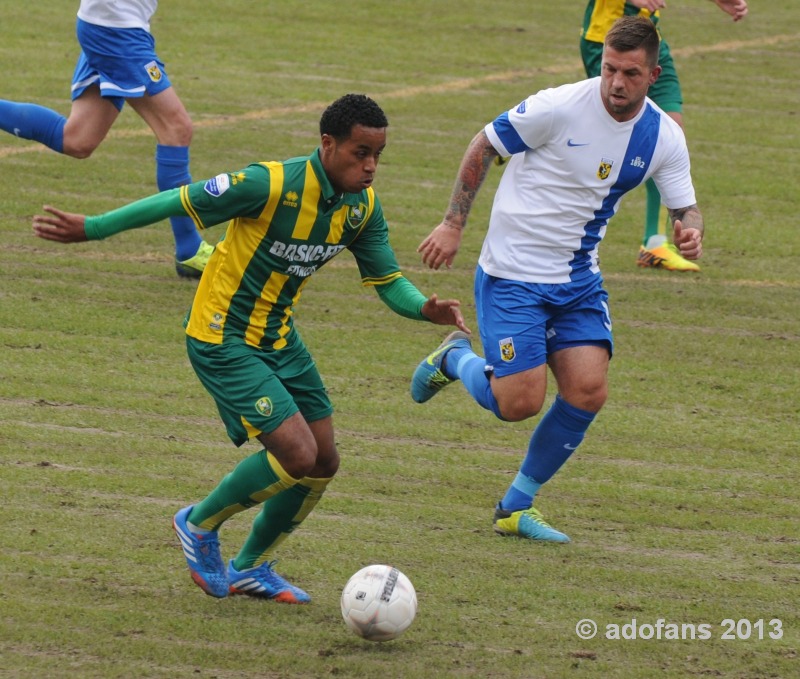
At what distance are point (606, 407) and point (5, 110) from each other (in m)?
4.14

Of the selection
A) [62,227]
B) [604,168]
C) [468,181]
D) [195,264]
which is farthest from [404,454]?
[195,264]

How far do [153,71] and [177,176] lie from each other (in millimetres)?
666

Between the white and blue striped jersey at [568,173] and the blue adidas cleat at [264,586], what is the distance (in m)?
1.69

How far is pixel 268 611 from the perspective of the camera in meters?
4.95

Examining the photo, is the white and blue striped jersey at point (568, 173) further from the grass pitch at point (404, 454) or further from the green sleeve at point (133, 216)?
the green sleeve at point (133, 216)

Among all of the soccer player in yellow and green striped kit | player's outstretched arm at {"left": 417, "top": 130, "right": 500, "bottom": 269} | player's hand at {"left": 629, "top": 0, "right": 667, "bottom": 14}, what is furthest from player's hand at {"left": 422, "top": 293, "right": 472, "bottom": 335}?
player's hand at {"left": 629, "top": 0, "right": 667, "bottom": 14}

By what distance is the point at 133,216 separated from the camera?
4.75 m

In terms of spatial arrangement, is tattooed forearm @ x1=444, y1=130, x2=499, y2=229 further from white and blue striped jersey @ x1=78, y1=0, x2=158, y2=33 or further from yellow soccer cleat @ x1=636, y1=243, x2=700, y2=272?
yellow soccer cleat @ x1=636, y1=243, x2=700, y2=272

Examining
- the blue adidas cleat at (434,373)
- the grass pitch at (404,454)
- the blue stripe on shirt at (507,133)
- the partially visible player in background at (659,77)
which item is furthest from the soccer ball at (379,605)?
the partially visible player in background at (659,77)

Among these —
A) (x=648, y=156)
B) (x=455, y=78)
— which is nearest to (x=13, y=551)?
(x=648, y=156)

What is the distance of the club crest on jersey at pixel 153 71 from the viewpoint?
326 inches

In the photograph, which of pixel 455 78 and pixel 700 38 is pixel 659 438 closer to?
pixel 455 78

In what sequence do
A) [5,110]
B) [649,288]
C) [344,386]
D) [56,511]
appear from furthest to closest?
[649,288] → [5,110] → [344,386] → [56,511]

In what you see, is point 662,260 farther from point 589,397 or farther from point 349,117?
point 349,117
